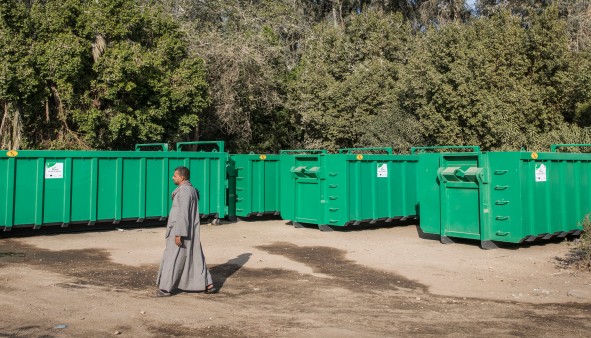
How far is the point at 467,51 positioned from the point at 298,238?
11.3 meters

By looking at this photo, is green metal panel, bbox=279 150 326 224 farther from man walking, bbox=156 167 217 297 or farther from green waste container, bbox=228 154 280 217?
man walking, bbox=156 167 217 297

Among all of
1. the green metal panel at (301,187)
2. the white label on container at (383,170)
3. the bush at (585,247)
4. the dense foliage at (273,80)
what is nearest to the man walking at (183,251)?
the bush at (585,247)

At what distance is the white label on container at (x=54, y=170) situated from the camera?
483 inches

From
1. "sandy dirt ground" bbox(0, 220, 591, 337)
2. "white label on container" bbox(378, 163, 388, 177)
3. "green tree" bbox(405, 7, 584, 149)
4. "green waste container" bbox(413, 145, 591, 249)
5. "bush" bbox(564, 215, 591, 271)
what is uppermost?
"green tree" bbox(405, 7, 584, 149)

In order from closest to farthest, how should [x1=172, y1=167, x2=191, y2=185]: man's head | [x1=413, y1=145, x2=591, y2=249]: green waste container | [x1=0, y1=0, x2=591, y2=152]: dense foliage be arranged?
[x1=172, y1=167, x2=191, y2=185]: man's head, [x1=413, y1=145, x2=591, y2=249]: green waste container, [x1=0, y1=0, x2=591, y2=152]: dense foliage

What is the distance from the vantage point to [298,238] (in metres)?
12.8

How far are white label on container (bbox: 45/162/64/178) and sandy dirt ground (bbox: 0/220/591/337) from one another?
143 centimetres

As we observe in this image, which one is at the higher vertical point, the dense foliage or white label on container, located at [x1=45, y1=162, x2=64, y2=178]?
the dense foliage

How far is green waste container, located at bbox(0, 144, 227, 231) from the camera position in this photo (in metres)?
11.9

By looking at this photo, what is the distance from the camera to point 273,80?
26.4 meters

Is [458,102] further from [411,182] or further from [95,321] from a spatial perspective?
[95,321]

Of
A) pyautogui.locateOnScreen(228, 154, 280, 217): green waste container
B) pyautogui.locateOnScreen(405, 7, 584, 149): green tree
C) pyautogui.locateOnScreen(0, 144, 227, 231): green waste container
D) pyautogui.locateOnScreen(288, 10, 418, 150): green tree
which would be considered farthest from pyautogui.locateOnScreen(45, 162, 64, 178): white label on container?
pyautogui.locateOnScreen(405, 7, 584, 149): green tree

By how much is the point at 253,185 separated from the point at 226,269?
23.0ft

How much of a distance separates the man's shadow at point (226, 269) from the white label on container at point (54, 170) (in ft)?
16.0
